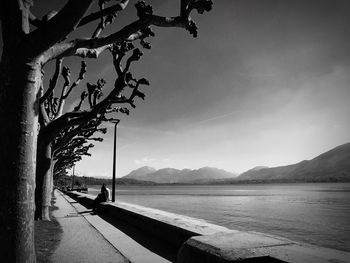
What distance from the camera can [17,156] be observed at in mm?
3875

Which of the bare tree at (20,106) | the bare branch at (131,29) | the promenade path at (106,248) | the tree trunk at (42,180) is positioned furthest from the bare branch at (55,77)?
the bare tree at (20,106)

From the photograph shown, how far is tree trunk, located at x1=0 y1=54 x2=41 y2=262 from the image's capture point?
375 centimetres

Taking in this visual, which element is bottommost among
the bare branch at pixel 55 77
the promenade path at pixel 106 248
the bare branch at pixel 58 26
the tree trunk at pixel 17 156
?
the promenade path at pixel 106 248

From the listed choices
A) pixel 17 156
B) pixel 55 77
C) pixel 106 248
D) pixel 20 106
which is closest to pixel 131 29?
pixel 20 106

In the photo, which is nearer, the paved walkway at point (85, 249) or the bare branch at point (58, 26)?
the bare branch at point (58, 26)

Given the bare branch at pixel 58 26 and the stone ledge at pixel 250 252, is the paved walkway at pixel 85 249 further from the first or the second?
the bare branch at pixel 58 26

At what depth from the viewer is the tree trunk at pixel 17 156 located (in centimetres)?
375

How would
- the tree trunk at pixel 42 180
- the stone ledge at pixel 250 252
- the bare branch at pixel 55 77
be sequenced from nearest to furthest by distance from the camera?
the stone ledge at pixel 250 252
the bare branch at pixel 55 77
the tree trunk at pixel 42 180

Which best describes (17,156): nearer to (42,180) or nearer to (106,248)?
(106,248)

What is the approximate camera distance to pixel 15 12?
13.3ft

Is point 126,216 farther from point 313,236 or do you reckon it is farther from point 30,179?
point 313,236

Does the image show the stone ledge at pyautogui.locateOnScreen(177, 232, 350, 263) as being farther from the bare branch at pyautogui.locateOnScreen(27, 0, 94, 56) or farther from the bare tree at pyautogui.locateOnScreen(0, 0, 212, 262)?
the bare branch at pyautogui.locateOnScreen(27, 0, 94, 56)

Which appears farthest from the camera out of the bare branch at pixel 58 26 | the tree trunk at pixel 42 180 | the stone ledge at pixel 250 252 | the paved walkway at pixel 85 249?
the tree trunk at pixel 42 180

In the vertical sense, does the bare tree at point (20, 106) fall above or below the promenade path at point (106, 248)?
above
